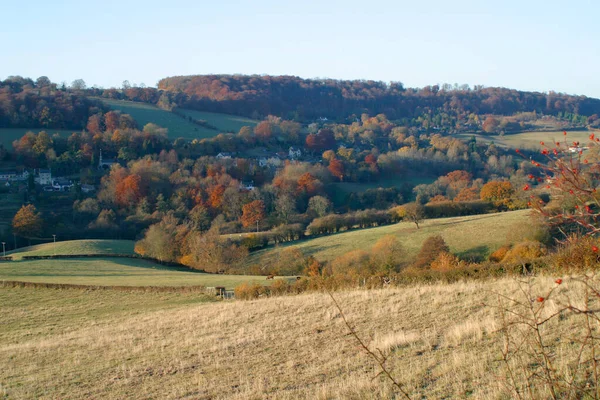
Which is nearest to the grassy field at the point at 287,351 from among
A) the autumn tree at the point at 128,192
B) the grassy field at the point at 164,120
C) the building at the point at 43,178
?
the autumn tree at the point at 128,192

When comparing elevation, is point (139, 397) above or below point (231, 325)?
above

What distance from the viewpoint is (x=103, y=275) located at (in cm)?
3938

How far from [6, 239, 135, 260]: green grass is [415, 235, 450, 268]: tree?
3049cm

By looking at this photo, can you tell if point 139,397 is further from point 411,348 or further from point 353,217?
point 353,217

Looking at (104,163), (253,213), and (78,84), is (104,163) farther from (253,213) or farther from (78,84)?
(78,84)

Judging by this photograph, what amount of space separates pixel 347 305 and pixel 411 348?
540 centimetres

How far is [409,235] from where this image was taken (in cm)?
4888

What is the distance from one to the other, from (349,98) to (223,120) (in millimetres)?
48965

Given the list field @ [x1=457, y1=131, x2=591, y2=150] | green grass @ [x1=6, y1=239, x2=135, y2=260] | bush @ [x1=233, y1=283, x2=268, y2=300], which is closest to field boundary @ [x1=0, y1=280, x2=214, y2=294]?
bush @ [x1=233, y1=283, x2=268, y2=300]

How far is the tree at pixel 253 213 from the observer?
68.9 m

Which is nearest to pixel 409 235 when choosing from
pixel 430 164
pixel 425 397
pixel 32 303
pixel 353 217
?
pixel 353 217

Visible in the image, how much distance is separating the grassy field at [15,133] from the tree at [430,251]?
2728 inches

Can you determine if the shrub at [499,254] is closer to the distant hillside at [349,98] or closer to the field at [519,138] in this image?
the field at [519,138]

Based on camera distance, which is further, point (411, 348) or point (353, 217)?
point (353, 217)
